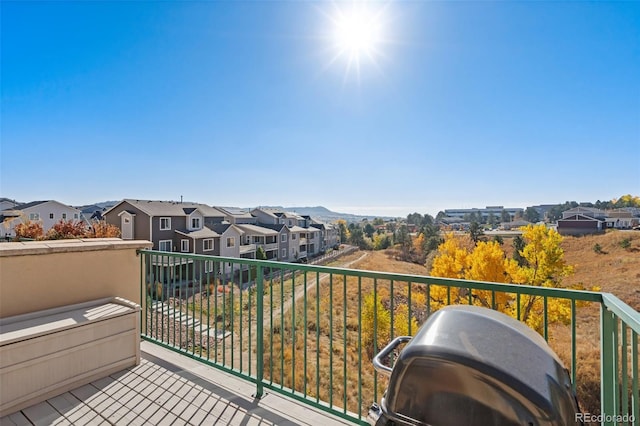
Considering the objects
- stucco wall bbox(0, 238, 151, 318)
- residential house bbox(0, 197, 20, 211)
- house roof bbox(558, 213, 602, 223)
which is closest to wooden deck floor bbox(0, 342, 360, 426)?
stucco wall bbox(0, 238, 151, 318)

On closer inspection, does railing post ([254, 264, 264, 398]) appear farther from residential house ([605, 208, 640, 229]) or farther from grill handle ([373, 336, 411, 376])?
residential house ([605, 208, 640, 229])

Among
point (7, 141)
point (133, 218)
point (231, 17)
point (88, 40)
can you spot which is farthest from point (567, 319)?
point (133, 218)

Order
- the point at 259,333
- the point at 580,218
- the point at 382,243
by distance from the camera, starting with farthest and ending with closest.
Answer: the point at 382,243 → the point at 580,218 → the point at 259,333

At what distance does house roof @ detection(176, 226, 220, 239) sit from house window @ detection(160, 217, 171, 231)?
29.6 inches

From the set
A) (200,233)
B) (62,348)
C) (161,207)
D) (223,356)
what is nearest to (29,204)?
(161,207)

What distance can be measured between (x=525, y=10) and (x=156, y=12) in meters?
8.67

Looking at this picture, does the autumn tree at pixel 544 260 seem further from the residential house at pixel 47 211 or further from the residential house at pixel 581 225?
the residential house at pixel 47 211

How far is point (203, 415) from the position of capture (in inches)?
78.8

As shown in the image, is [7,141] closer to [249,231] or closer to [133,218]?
[133,218]

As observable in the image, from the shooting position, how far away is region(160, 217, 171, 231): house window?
19852 millimetres

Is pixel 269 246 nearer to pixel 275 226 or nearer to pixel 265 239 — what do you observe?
pixel 265 239

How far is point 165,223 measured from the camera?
65.9 feet

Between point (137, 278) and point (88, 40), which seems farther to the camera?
point (88, 40)

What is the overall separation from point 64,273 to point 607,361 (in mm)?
3948
